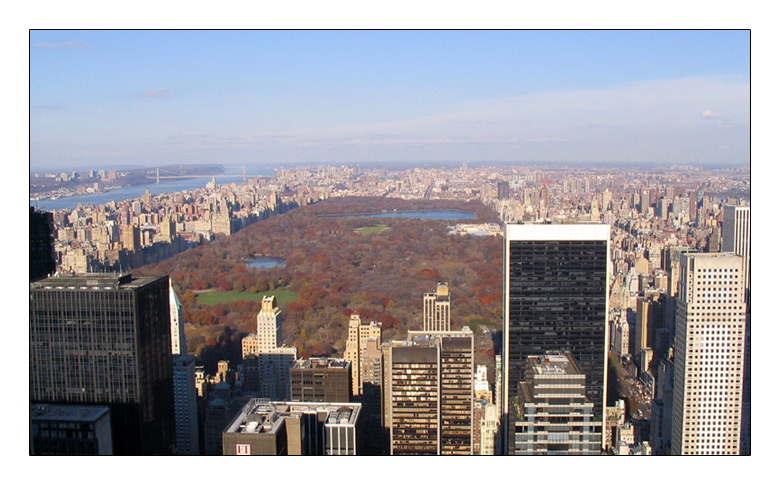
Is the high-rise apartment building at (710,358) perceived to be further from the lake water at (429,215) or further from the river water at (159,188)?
the river water at (159,188)

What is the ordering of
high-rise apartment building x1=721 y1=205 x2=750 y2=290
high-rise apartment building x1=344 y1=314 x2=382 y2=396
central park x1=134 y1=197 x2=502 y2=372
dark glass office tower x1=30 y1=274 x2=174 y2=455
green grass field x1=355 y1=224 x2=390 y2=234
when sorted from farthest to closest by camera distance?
green grass field x1=355 y1=224 x2=390 y2=234 < central park x1=134 y1=197 x2=502 y2=372 < high-rise apartment building x1=344 y1=314 x2=382 y2=396 < high-rise apartment building x1=721 y1=205 x2=750 y2=290 < dark glass office tower x1=30 y1=274 x2=174 y2=455

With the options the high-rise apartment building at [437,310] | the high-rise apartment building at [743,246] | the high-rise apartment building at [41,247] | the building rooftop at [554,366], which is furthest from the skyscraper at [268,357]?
the high-rise apartment building at [743,246]

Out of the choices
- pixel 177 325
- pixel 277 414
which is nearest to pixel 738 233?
pixel 277 414

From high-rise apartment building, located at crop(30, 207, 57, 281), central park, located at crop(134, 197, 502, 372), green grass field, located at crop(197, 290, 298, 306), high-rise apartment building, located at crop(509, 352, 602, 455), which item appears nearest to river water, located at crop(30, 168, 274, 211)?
central park, located at crop(134, 197, 502, 372)

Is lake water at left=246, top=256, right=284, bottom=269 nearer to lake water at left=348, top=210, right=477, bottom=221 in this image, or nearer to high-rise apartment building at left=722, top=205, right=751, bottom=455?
lake water at left=348, top=210, right=477, bottom=221

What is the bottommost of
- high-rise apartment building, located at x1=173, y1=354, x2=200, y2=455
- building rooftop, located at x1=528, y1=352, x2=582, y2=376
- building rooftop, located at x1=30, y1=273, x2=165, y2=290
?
high-rise apartment building, located at x1=173, y1=354, x2=200, y2=455
